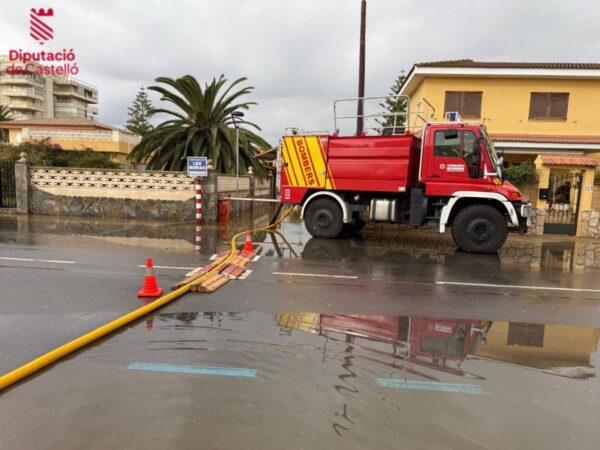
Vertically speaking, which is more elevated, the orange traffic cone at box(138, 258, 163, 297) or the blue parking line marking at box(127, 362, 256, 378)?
the orange traffic cone at box(138, 258, 163, 297)

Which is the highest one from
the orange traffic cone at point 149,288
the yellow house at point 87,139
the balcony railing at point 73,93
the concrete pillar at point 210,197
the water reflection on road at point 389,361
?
the balcony railing at point 73,93

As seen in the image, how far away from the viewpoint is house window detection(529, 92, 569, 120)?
1892 cm

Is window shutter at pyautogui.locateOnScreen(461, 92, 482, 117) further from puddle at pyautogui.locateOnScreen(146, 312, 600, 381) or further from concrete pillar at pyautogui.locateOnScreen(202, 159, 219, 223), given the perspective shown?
puddle at pyautogui.locateOnScreen(146, 312, 600, 381)

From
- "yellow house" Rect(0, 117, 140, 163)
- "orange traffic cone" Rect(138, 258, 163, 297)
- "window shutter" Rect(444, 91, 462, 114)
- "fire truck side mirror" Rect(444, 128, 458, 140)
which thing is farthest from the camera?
"yellow house" Rect(0, 117, 140, 163)


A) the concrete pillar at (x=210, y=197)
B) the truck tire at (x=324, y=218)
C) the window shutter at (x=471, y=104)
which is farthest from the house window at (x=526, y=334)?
the window shutter at (x=471, y=104)

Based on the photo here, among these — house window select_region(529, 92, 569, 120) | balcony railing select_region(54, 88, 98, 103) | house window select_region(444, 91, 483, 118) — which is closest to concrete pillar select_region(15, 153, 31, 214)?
house window select_region(444, 91, 483, 118)

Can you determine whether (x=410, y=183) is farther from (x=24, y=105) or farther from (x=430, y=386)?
(x=24, y=105)

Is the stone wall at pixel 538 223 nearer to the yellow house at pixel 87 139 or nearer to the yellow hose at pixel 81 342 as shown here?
the yellow hose at pixel 81 342

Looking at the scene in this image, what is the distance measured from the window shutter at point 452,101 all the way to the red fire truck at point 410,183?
8703mm

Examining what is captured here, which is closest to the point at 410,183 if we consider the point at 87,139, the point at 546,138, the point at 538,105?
the point at 546,138

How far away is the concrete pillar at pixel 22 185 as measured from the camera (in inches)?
597

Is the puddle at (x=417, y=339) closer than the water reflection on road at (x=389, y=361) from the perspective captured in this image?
No

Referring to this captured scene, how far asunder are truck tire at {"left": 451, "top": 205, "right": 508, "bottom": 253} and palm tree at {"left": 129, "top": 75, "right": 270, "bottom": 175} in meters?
13.5

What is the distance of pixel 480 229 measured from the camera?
10.4 metres
